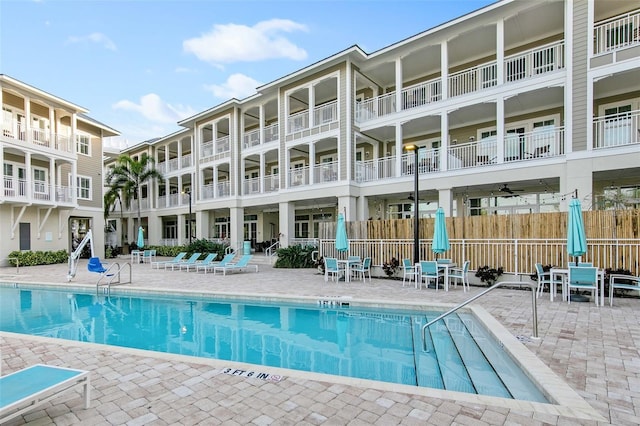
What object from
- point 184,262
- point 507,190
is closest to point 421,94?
point 507,190

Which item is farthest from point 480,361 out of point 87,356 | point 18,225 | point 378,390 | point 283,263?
point 18,225

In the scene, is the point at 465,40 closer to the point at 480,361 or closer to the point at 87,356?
the point at 480,361

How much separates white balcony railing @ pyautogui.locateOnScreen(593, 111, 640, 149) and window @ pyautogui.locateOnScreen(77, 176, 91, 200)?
99.2 ft

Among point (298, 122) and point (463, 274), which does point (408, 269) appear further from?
point (298, 122)

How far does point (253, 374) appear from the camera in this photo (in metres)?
4.15

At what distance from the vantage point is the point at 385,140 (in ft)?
63.8

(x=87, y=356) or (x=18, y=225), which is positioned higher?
(x=18, y=225)

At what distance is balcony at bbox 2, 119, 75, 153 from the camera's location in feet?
63.2

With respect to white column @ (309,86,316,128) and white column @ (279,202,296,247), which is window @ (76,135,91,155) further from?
white column @ (309,86,316,128)

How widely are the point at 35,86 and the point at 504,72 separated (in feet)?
84.8

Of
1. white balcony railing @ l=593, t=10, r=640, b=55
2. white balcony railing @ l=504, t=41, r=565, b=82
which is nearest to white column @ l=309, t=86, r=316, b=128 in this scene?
white balcony railing @ l=504, t=41, r=565, b=82

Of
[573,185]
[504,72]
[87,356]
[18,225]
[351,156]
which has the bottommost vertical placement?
[87,356]

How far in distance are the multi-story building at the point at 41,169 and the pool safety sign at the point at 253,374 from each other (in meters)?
21.8

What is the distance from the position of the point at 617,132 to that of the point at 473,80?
6.00 m
